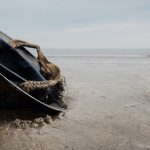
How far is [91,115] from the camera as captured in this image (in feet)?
16.3

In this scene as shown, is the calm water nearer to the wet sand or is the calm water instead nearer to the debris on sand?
the wet sand

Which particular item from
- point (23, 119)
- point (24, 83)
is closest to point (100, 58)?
point (23, 119)

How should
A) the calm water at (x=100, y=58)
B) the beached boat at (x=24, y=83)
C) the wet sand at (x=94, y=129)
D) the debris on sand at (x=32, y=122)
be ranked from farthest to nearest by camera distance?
the calm water at (x=100, y=58) < the debris on sand at (x=32, y=122) < the beached boat at (x=24, y=83) < the wet sand at (x=94, y=129)

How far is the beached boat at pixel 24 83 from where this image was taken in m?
3.91

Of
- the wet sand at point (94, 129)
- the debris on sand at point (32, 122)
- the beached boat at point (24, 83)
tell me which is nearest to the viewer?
the wet sand at point (94, 129)

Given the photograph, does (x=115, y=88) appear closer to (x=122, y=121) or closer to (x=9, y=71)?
(x=122, y=121)

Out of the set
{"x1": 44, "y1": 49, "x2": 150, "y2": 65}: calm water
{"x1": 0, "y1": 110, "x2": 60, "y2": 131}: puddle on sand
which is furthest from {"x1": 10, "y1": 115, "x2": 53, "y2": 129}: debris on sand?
{"x1": 44, "y1": 49, "x2": 150, "y2": 65}: calm water

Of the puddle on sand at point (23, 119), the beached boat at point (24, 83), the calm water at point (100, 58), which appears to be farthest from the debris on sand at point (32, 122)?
the calm water at point (100, 58)

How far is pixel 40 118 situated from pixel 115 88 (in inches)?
148

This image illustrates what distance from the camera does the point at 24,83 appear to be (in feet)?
13.3

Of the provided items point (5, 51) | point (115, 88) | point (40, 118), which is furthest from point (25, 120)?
point (115, 88)

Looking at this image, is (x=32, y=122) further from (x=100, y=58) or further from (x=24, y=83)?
(x=100, y=58)

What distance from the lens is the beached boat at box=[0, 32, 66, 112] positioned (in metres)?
3.91

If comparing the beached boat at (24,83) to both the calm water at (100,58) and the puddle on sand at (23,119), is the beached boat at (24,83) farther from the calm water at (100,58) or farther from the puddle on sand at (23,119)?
the calm water at (100,58)
